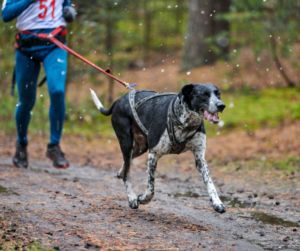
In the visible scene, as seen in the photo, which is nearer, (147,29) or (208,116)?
(208,116)

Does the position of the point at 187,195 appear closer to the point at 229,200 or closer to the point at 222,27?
the point at 229,200

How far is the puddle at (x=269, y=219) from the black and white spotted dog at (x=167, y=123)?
0.68 m

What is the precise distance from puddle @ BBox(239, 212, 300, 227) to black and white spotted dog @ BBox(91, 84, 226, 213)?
678 millimetres

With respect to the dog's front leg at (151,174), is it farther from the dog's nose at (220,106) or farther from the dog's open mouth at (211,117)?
the dog's nose at (220,106)

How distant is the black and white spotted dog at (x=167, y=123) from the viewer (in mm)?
3695

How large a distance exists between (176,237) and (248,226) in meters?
0.91

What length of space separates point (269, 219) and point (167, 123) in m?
1.50

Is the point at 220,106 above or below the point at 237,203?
above

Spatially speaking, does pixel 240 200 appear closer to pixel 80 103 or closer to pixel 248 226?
pixel 248 226

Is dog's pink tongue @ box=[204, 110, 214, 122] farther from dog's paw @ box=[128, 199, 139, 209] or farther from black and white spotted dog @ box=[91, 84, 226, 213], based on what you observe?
dog's paw @ box=[128, 199, 139, 209]

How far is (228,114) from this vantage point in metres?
10.7

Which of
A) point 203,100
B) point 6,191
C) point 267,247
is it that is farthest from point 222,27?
point 267,247

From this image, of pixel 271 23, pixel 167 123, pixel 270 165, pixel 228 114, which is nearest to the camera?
pixel 167 123

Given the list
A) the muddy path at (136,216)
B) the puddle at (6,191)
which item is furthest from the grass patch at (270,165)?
the puddle at (6,191)
